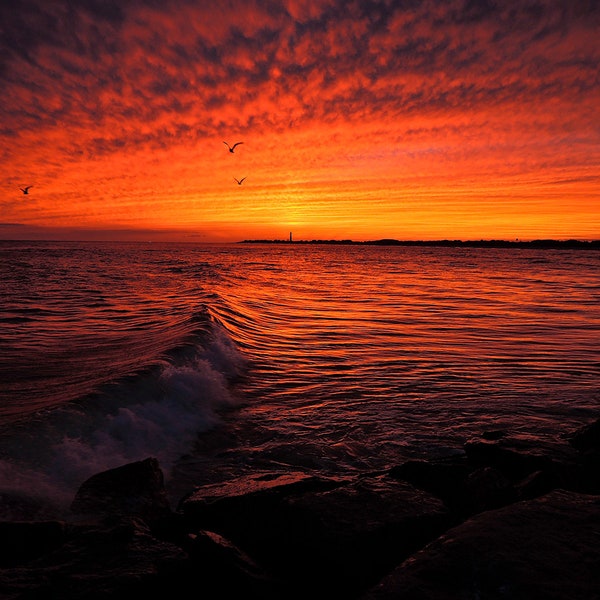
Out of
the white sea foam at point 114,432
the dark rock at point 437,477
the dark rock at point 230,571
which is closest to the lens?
the dark rock at point 230,571

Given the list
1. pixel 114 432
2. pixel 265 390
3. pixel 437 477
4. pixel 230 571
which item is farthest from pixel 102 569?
pixel 265 390

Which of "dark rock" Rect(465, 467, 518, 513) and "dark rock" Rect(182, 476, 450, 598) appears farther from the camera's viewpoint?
"dark rock" Rect(465, 467, 518, 513)

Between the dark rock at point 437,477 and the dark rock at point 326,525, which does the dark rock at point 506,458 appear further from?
the dark rock at point 326,525

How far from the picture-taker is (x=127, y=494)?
12.4 feet

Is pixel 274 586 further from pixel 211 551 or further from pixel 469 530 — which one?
pixel 469 530

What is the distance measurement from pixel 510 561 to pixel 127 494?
284cm

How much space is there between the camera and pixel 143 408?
6664 mm

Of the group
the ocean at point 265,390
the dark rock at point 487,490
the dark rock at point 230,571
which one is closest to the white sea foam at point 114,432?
the ocean at point 265,390

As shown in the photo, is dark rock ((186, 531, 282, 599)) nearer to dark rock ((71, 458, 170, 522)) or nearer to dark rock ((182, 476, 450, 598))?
dark rock ((182, 476, 450, 598))

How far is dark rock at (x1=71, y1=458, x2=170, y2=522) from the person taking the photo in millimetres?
3703

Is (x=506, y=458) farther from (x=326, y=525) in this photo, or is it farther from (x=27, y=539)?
(x=27, y=539)

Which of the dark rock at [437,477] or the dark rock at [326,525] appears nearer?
the dark rock at [326,525]

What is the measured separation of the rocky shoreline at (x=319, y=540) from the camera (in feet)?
8.25

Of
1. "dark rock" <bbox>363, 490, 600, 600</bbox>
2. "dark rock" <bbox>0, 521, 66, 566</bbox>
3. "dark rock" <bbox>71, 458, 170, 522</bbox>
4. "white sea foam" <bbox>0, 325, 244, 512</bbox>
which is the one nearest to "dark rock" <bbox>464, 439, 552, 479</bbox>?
"dark rock" <bbox>363, 490, 600, 600</bbox>
